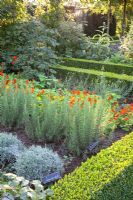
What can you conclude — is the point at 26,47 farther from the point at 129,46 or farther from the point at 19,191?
the point at 19,191

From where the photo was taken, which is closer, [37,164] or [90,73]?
[37,164]

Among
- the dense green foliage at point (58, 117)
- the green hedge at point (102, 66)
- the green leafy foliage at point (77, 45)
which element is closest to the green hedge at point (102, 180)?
the dense green foliage at point (58, 117)

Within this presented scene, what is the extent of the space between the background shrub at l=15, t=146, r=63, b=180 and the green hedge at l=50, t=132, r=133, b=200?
44 cm

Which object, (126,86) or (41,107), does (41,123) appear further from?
(126,86)

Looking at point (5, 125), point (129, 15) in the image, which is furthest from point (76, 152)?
point (129, 15)

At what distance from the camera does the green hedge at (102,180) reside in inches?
99.7

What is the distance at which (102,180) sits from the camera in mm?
2740

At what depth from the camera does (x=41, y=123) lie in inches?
171

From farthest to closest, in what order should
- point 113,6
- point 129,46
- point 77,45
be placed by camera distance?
point 113,6
point 77,45
point 129,46

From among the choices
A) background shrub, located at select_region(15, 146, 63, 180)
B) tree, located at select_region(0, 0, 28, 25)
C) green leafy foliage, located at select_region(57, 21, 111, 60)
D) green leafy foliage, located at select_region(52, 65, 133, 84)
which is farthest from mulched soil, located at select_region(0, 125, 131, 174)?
green leafy foliage, located at select_region(57, 21, 111, 60)

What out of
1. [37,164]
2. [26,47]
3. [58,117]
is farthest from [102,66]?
[37,164]

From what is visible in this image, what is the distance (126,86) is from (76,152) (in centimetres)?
354

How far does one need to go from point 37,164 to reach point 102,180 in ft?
2.59

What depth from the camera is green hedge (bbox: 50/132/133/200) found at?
99.7 inches
